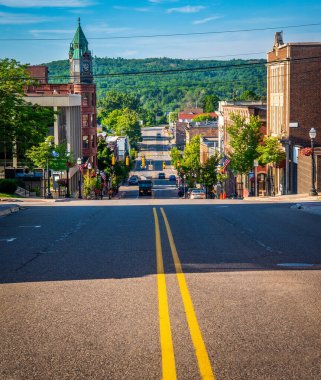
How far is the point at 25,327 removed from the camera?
8781mm

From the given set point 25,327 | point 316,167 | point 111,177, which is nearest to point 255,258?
point 25,327

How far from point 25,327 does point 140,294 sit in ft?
8.17

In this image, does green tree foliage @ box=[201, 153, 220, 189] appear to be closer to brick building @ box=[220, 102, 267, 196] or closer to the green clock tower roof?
brick building @ box=[220, 102, 267, 196]

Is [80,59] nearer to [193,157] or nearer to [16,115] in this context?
[193,157]

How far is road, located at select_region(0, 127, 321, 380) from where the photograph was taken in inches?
282

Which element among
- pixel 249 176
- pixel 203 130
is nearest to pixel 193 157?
pixel 249 176

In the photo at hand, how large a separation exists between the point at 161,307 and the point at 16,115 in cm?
3380

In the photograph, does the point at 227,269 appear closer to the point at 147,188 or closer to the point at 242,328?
the point at 242,328

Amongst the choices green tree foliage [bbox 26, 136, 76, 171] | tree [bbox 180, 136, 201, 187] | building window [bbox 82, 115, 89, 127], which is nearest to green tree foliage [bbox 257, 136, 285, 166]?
green tree foliage [bbox 26, 136, 76, 171]

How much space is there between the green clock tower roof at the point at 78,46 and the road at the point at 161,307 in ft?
302

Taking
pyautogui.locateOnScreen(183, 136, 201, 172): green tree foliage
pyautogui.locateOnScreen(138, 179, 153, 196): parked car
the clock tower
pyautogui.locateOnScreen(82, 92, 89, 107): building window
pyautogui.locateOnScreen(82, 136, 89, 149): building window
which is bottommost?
pyautogui.locateOnScreen(138, 179, 153, 196): parked car

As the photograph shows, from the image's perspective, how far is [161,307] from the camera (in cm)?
980

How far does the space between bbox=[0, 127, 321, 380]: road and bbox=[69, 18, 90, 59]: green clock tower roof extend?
91.9 metres

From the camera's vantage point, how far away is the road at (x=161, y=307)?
23.5 ft
